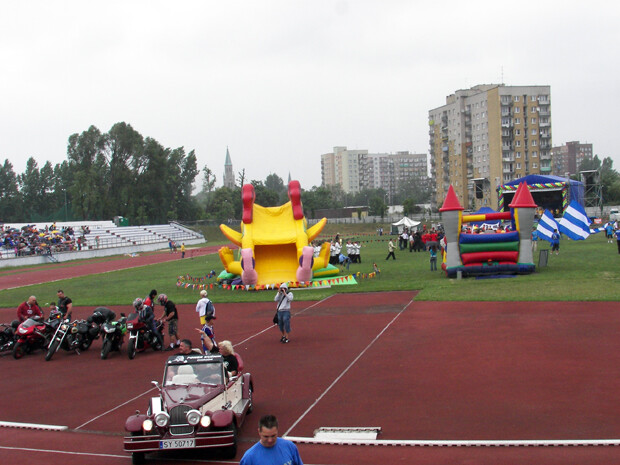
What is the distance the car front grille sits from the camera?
27.6 ft

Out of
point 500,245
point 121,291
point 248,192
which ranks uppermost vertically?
point 248,192

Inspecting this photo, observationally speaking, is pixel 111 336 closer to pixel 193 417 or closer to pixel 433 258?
pixel 193 417

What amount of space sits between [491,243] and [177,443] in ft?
70.2

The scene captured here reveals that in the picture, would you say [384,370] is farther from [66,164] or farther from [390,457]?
[66,164]

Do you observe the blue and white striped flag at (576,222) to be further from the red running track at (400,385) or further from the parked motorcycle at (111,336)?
the parked motorcycle at (111,336)

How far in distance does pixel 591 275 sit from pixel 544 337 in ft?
41.6

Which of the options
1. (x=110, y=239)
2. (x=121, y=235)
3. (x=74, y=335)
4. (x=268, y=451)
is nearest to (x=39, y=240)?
(x=110, y=239)

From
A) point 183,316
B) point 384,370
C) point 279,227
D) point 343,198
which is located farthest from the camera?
point 343,198

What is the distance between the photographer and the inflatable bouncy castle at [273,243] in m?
27.3

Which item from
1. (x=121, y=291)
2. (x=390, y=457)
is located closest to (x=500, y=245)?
(x=121, y=291)

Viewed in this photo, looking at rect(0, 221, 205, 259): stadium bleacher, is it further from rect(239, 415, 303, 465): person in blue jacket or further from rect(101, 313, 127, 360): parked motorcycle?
rect(239, 415, 303, 465): person in blue jacket

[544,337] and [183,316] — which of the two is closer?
[544,337]

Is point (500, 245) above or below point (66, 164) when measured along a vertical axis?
below

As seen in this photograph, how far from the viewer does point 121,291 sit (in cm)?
3038
